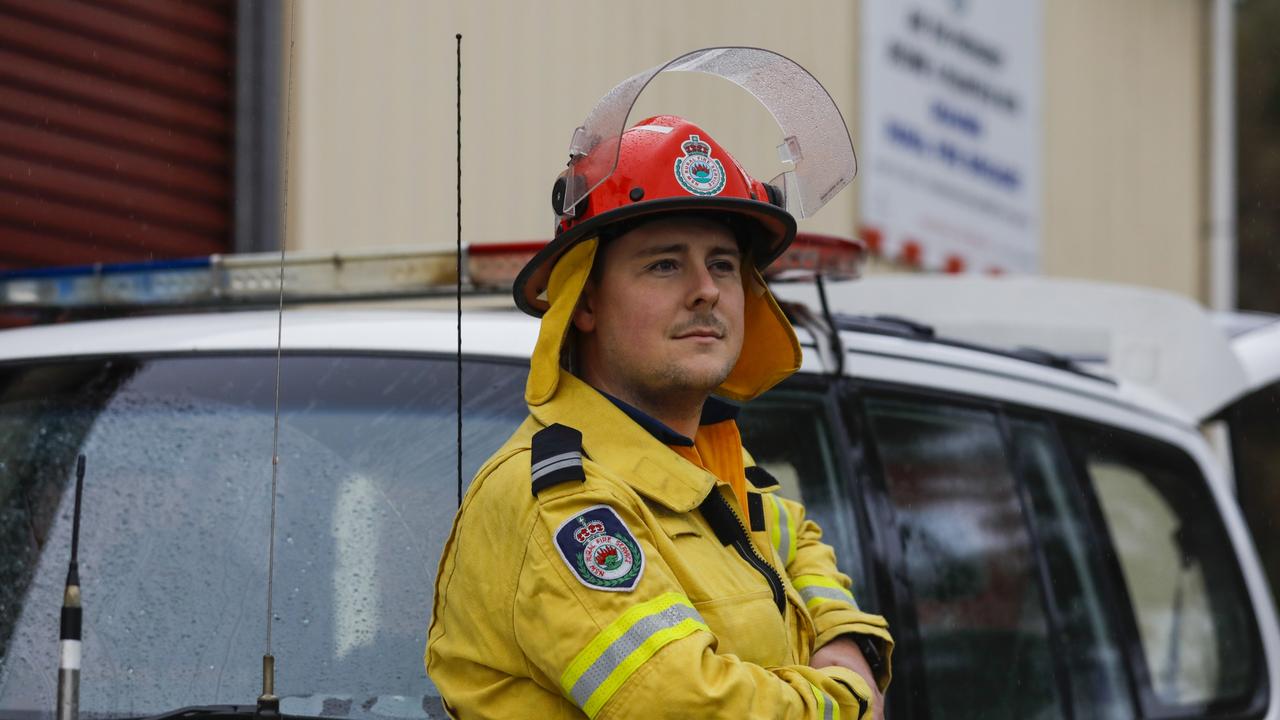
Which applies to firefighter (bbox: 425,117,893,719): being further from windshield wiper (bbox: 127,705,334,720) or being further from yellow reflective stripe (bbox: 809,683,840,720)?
windshield wiper (bbox: 127,705,334,720)

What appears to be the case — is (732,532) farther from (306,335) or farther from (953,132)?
(953,132)

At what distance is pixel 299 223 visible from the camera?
7.48m

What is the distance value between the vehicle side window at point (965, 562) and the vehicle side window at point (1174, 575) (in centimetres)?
47

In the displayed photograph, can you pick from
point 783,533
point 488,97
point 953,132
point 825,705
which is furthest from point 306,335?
point 953,132

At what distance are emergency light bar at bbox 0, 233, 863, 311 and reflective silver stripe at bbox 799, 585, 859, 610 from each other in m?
0.91

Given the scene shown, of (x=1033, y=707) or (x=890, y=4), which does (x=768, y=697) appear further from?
(x=890, y=4)

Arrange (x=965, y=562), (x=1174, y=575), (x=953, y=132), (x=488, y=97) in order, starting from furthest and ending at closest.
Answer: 1. (x=953, y=132)
2. (x=488, y=97)
3. (x=1174, y=575)
4. (x=965, y=562)

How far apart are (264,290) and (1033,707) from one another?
1.90 metres

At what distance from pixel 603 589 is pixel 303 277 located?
167cm

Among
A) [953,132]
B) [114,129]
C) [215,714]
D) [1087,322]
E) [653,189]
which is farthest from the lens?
[953,132]

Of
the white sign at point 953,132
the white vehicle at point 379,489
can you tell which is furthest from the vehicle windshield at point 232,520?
the white sign at point 953,132

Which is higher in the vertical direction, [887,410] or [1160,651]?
[887,410]

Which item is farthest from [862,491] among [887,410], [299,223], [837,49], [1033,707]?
[837,49]

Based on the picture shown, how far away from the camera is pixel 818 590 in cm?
291
